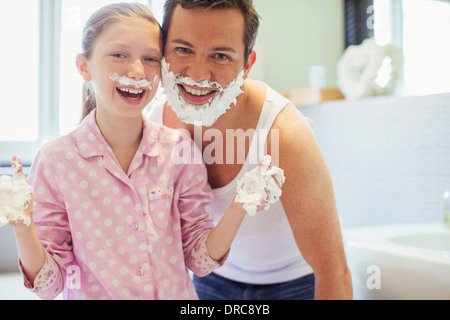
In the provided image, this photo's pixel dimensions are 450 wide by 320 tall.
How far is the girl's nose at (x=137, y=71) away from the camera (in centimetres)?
50

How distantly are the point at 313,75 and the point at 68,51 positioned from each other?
512 millimetres

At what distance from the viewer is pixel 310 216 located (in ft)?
1.96

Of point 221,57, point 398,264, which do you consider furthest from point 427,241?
point 221,57

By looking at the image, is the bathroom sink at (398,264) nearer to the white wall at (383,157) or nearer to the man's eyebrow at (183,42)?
the white wall at (383,157)

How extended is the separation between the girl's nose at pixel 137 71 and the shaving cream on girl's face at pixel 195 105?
44mm

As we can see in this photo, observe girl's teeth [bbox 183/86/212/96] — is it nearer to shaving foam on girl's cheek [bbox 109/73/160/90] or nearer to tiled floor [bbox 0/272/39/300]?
shaving foam on girl's cheek [bbox 109/73/160/90]

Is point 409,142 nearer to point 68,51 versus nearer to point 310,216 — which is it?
point 310,216

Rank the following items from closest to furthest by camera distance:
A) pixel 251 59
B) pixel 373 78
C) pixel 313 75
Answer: pixel 251 59 → pixel 313 75 → pixel 373 78

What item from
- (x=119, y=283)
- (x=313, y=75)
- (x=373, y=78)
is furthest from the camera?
(x=373, y=78)

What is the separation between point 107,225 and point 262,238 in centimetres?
32

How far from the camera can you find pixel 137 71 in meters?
0.50

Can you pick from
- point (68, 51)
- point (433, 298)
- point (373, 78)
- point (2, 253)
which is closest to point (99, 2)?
point (68, 51)

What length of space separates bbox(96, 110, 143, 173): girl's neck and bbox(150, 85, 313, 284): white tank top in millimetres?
108

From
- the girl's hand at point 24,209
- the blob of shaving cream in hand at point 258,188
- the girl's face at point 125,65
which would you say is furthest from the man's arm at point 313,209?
the girl's hand at point 24,209
